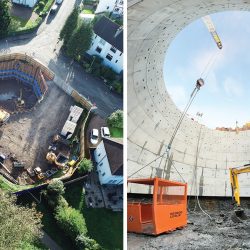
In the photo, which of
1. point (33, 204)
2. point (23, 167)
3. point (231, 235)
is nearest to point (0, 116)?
point (23, 167)

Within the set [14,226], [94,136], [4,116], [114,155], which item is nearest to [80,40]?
[94,136]

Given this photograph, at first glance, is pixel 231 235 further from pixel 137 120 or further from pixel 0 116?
pixel 0 116

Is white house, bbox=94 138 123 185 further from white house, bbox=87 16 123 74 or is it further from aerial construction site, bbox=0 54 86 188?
white house, bbox=87 16 123 74

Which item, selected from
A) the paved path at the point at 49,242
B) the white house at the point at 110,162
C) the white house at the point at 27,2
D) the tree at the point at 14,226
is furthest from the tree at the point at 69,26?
Result: the paved path at the point at 49,242

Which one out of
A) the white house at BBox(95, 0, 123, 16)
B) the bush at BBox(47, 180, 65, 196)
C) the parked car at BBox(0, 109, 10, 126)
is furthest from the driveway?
the white house at BBox(95, 0, 123, 16)

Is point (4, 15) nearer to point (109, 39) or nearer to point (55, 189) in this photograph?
point (109, 39)
